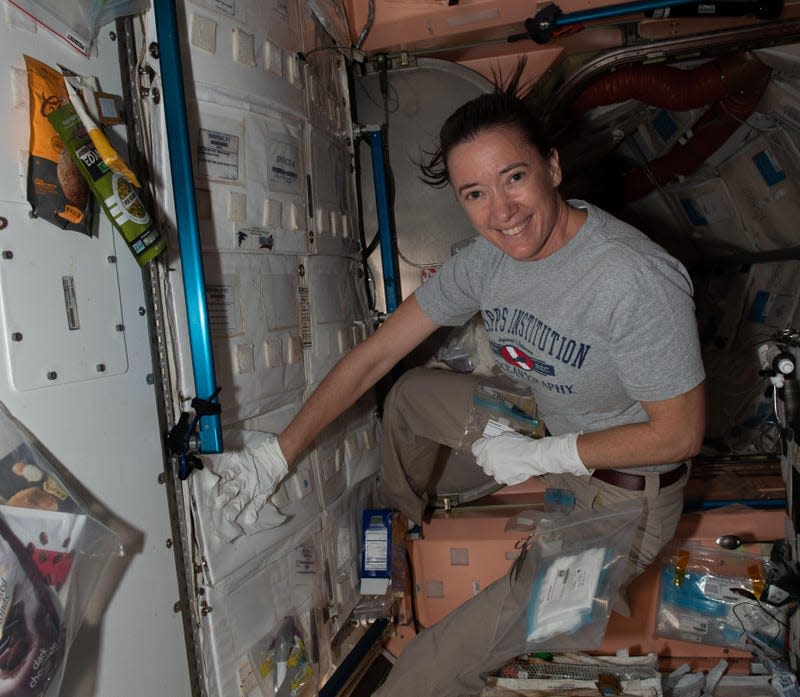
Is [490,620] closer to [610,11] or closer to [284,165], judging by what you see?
[284,165]

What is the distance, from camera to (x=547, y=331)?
1702 mm

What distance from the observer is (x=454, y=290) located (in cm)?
196

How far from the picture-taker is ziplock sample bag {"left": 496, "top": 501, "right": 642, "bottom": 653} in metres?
1.90

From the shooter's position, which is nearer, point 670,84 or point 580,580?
point 580,580

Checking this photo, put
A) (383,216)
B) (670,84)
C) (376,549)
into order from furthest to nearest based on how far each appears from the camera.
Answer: (670,84), (383,216), (376,549)

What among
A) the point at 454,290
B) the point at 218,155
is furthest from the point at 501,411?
the point at 218,155

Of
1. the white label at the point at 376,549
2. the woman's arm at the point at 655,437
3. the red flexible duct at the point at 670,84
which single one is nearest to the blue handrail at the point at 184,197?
the woman's arm at the point at 655,437

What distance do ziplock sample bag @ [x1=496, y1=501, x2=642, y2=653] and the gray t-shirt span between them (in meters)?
0.32

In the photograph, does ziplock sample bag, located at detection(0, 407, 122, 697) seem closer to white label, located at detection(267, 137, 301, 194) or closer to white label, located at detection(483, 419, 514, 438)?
white label, located at detection(267, 137, 301, 194)

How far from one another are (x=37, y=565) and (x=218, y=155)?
4.02 ft

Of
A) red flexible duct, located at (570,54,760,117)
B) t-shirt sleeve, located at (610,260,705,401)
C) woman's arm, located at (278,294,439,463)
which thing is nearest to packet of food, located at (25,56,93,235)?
woman's arm, located at (278,294,439,463)

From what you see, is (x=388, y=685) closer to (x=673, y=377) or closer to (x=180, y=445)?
(x=180, y=445)

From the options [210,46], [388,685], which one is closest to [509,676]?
[388,685]

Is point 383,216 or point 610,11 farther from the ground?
point 610,11
